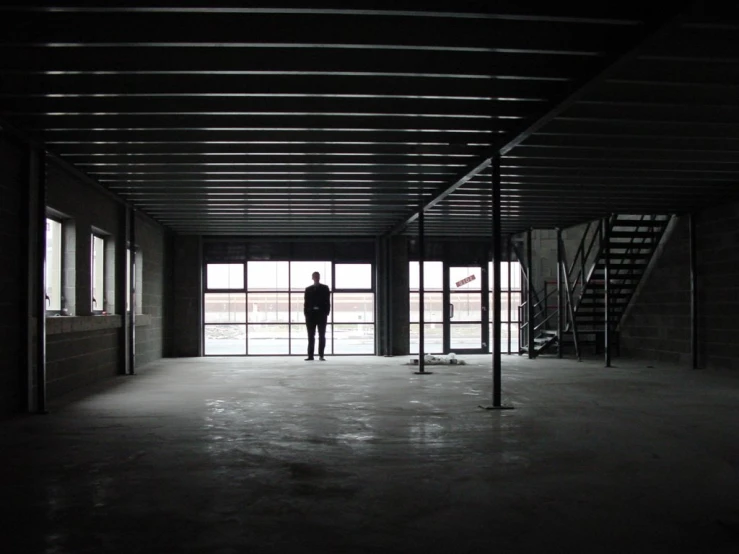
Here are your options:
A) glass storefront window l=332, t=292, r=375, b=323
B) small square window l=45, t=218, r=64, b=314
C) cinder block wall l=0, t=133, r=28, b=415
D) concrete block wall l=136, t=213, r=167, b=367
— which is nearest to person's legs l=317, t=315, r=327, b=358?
glass storefront window l=332, t=292, r=375, b=323

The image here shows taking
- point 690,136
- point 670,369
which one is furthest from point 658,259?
point 690,136

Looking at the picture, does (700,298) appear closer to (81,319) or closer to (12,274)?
(81,319)

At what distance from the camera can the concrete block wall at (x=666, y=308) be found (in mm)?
14102

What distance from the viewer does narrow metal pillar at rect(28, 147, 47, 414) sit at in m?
8.27

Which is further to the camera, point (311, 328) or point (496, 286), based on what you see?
point (311, 328)

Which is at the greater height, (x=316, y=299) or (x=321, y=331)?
(x=316, y=299)

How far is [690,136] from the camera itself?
8.09 metres

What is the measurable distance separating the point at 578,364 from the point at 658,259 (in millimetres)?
2868

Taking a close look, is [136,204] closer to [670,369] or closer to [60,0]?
[60,0]

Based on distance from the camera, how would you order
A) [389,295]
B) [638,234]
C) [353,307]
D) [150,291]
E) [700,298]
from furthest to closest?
[353,307] < [389,295] < [150,291] < [638,234] < [700,298]

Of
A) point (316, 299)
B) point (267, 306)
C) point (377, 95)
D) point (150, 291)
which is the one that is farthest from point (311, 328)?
point (377, 95)

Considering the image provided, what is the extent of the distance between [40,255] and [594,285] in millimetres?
11725

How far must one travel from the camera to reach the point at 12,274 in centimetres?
799

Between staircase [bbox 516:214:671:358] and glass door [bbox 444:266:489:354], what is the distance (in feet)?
3.34
